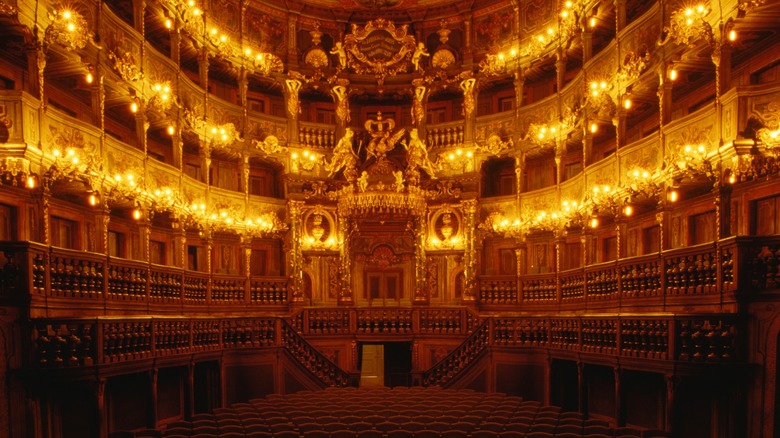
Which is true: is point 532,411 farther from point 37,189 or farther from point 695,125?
point 37,189

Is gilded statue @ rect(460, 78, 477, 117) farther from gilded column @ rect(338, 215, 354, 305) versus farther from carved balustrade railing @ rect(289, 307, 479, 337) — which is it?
carved balustrade railing @ rect(289, 307, 479, 337)

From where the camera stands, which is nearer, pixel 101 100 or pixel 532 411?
pixel 532 411

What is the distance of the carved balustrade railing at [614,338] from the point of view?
11742mm

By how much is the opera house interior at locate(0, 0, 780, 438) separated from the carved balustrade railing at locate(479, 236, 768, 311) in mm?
62

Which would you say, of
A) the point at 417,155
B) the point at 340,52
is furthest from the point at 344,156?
the point at 340,52

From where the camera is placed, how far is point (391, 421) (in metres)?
12.0

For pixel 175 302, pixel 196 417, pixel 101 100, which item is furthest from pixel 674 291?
pixel 101 100

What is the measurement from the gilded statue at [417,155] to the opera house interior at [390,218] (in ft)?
0.30

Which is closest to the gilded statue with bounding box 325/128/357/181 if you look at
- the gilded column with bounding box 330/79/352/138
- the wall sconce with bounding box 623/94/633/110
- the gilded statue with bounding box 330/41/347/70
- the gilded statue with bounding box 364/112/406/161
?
the gilded statue with bounding box 364/112/406/161

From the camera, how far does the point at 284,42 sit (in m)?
28.8

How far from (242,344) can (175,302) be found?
293cm

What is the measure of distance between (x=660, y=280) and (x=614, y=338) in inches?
69.0

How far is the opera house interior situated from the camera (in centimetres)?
1238

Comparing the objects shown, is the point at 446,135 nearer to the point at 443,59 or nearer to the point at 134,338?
the point at 443,59
